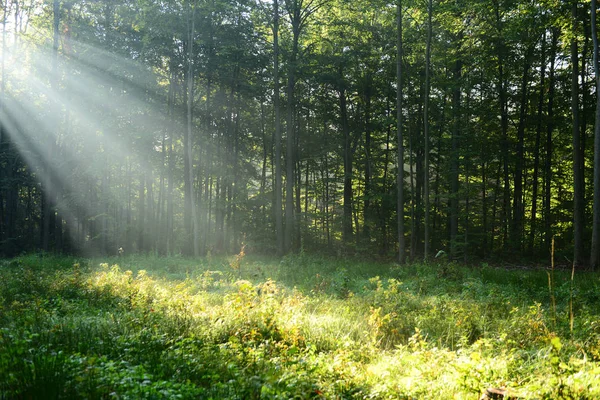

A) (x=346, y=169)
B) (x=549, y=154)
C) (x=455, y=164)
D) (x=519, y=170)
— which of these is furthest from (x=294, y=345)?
(x=549, y=154)

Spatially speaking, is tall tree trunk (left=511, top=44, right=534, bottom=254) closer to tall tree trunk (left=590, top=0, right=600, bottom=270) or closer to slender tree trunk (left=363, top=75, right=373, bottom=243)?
tall tree trunk (left=590, top=0, right=600, bottom=270)

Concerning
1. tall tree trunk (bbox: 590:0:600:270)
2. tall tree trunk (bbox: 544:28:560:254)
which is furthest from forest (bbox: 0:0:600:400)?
tall tree trunk (bbox: 544:28:560:254)

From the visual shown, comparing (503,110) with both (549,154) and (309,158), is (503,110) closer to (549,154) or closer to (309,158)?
(549,154)

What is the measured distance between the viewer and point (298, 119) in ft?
81.2

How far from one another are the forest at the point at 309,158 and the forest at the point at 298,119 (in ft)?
0.47

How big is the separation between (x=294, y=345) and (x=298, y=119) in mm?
21113

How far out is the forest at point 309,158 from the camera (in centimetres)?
757

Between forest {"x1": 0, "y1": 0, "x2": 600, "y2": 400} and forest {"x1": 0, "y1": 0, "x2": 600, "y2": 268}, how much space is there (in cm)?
14

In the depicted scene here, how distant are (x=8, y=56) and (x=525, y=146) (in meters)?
28.6

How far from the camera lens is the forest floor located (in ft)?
11.5

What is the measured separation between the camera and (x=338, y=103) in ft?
78.7

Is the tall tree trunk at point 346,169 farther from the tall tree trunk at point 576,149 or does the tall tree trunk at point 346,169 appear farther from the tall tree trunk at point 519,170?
the tall tree trunk at point 576,149

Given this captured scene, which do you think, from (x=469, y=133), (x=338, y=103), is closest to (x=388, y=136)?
(x=338, y=103)

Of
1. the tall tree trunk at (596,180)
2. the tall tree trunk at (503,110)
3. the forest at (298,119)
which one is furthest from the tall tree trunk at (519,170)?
the tall tree trunk at (596,180)
